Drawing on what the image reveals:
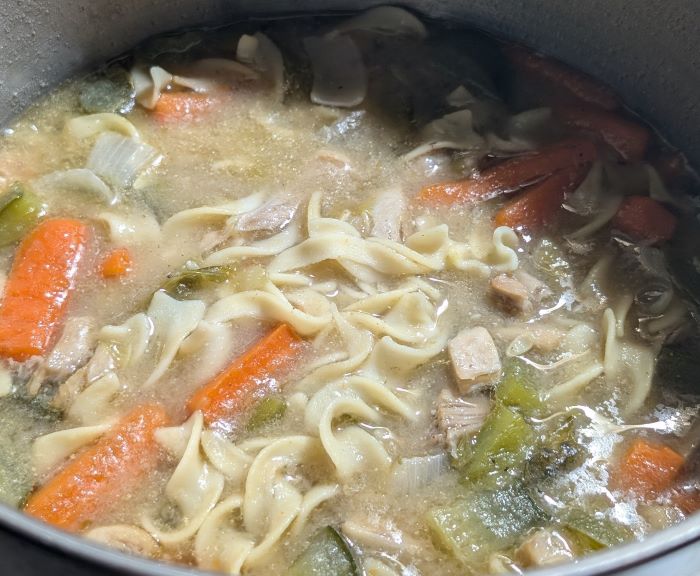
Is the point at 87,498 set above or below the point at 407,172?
below

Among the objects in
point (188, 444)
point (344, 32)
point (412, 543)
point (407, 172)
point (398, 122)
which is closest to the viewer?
point (412, 543)

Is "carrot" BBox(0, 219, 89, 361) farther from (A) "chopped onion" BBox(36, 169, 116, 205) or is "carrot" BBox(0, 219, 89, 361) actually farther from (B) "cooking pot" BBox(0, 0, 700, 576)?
(B) "cooking pot" BBox(0, 0, 700, 576)

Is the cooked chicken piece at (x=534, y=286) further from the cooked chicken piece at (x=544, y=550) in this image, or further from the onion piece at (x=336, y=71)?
the onion piece at (x=336, y=71)

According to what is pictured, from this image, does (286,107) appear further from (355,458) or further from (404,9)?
(355,458)

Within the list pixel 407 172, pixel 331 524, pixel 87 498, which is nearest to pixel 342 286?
pixel 407 172

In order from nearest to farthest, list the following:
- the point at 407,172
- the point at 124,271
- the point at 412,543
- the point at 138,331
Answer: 1. the point at 412,543
2. the point at 138,331
3. the point at 124,271
4. the point at 407,172

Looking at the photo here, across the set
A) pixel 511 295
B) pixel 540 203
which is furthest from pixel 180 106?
pixel 511 295
